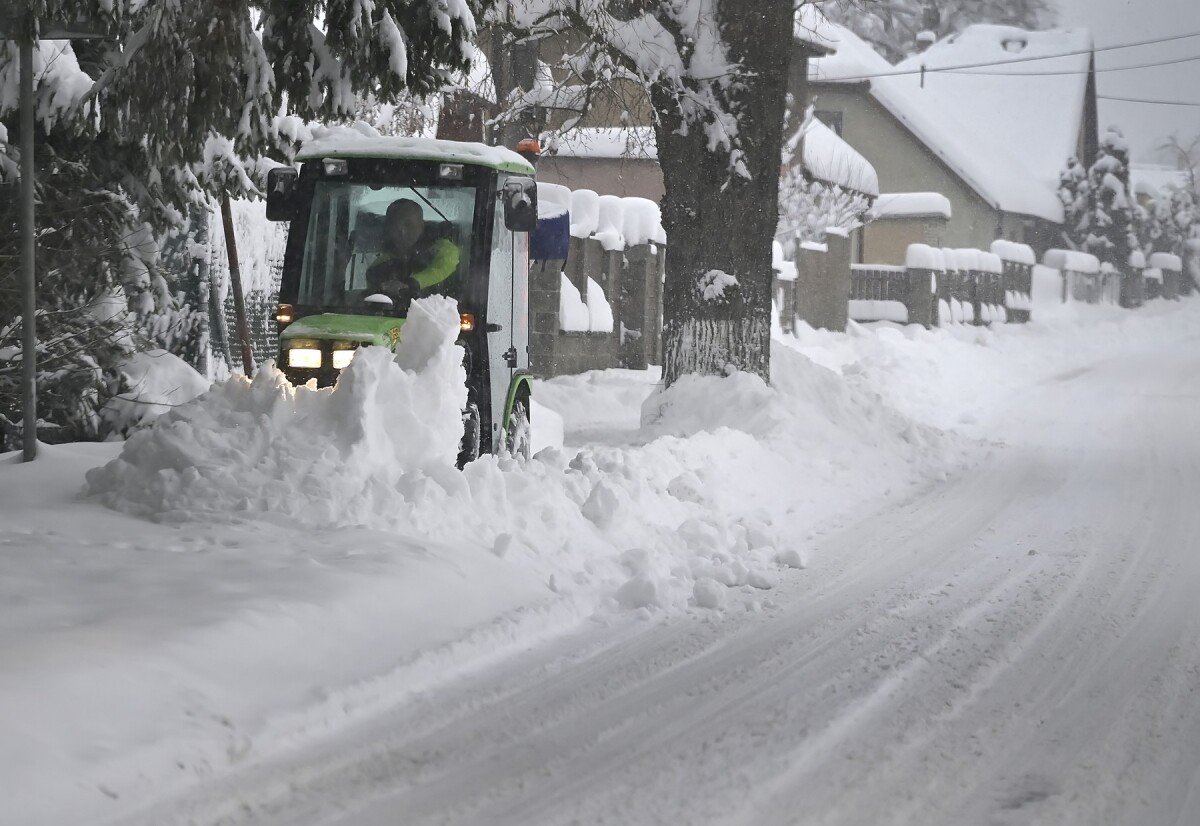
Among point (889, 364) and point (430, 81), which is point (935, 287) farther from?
point (430, 81)

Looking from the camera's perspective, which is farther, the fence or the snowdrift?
the fence

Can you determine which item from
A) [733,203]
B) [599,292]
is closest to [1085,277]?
[599,292]

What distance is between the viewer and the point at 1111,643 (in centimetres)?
579

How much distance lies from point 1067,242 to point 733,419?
4786 cm

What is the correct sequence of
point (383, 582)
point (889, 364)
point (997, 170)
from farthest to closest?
point (997, 170), point (889, 364), point (383, 582)

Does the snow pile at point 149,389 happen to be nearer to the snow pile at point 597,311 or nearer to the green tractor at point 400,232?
the green tractor at point 400,232

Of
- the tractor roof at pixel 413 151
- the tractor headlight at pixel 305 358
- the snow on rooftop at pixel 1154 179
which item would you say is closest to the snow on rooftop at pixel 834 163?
the tractor roof at pixel 413 151

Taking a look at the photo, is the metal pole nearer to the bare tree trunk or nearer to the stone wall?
the bare tree trunk

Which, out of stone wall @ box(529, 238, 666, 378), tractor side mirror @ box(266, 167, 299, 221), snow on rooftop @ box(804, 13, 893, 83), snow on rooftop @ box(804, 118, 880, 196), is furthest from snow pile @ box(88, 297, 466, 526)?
snow on rooftop @ box(804, 13, 893, 83)

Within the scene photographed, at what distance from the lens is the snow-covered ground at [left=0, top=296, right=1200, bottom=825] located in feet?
12.7

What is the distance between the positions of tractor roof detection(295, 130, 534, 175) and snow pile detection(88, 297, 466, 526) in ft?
5.13

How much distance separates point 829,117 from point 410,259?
1491 inches

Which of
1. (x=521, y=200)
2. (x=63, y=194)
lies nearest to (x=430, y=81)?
(x=521, y=200)

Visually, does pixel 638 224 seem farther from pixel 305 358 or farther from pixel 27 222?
pixel 27 222
